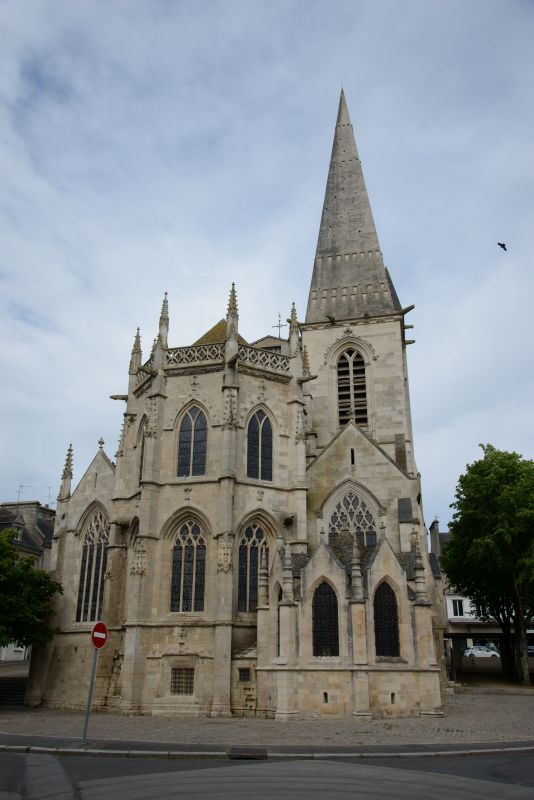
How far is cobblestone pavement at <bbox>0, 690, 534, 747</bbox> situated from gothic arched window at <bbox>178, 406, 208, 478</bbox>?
857 cm

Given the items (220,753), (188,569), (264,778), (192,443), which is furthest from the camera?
(192,443)

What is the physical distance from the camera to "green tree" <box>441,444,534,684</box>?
31.5 m

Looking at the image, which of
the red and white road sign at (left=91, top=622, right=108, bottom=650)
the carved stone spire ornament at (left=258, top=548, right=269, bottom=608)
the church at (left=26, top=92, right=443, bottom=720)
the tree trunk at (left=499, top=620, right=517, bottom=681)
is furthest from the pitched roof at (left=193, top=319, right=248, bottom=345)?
the tree trunk at (left=499, top=620, right=517, bottom=681)

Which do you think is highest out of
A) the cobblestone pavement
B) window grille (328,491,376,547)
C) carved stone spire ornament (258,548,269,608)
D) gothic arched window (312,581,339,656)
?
window grille (328,491,376,547)

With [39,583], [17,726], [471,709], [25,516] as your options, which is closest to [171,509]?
[39,583]

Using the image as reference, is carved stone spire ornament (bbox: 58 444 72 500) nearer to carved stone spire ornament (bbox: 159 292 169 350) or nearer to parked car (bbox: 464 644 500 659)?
carved stone spire ornament (bbox: 159 292 169 350)

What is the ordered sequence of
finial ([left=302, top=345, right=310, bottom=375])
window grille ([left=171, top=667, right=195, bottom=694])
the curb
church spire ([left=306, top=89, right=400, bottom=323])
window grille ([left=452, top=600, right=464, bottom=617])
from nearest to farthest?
1. the curb
2. window grille ([left=171, top=667, right=195, bottom=694])
3. finial ([left=302, top=345, right=310, bottom=375])
4. church spire ([left=306, top=89, right=400, bottom=323])
5. window grille ([left=452, top=600, right=464, bottom=617])

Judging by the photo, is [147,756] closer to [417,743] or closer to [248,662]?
[417,743]

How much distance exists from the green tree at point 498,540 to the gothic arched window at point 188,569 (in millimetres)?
14566

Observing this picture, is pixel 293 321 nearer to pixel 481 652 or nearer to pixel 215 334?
pixel 215 334

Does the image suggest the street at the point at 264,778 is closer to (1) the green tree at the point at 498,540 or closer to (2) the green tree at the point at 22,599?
(2) the green tree at the point at 22,599

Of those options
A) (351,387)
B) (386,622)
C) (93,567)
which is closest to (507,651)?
(351,387)

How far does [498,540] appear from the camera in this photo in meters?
32.0

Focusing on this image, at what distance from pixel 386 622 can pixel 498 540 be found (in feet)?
42.7
